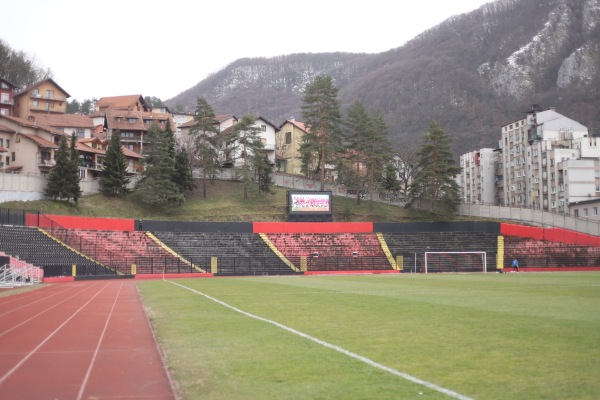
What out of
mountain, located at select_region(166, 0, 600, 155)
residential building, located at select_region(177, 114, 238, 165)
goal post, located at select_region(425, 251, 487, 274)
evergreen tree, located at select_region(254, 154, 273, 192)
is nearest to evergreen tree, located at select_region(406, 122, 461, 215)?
goal post, located at select_region(425, 251, 487, 274)

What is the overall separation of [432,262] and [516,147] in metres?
55.0

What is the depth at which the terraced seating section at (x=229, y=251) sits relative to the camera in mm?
54844

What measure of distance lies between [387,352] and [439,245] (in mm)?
56756

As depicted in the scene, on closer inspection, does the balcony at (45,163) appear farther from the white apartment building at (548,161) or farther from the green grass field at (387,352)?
the white apartment building at (548,161)

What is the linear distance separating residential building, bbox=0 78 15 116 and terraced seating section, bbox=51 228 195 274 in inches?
2241

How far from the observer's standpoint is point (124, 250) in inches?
2120

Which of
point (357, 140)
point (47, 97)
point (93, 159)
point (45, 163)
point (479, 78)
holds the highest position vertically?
point (479, 78)

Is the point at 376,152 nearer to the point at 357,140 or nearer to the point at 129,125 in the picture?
the point at 357,140

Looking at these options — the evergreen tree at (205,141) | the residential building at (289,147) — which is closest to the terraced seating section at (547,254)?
the evergreen tree at (205,141)

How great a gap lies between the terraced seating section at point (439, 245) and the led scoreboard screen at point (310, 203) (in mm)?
7654

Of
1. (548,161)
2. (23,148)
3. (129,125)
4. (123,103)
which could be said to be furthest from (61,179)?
(548,161)

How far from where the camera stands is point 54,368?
9.02 metres

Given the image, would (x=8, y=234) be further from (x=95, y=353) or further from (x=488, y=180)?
(x=488, y=180)

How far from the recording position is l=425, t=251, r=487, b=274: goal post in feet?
191
